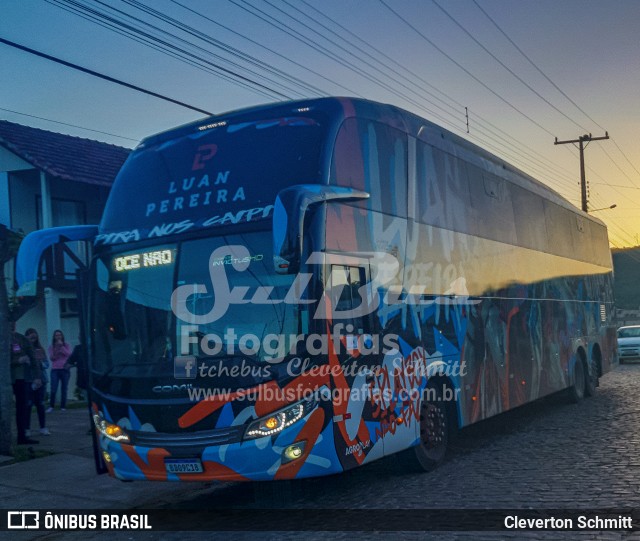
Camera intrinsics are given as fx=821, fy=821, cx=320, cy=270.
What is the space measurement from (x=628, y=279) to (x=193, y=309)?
84689 millimetres

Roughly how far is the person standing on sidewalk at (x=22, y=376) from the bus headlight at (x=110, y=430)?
4574mm

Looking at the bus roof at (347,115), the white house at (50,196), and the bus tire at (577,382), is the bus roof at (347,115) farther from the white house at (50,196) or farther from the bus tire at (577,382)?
the white house at (50,196)

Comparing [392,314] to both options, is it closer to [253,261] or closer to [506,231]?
[253,261]

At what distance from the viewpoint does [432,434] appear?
10.0m

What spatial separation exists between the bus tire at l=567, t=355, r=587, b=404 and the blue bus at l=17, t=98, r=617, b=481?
7187 mm

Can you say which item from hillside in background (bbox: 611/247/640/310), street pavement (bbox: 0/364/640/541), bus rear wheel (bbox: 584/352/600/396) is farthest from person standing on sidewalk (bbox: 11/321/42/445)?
hillside in background (bbox: 611/247/640/310)

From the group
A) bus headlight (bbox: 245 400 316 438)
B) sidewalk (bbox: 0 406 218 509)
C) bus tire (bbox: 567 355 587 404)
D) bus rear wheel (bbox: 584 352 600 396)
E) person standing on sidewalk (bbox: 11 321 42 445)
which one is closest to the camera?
bus headlight (bbox: 245 400 316 438)

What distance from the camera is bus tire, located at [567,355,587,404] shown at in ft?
56.3

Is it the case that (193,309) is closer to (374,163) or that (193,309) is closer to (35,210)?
(374,163)

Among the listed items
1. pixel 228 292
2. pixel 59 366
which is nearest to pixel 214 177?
pixel 228 292

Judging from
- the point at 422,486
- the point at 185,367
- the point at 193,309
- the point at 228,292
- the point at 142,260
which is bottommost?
the point at 422,486

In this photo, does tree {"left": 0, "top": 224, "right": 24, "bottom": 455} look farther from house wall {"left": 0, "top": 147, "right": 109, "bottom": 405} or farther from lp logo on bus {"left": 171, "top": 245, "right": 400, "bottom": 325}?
house wall {"left": 0, "top": 147, "right": 109, "bottom": 405}

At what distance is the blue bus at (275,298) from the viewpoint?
7.61m

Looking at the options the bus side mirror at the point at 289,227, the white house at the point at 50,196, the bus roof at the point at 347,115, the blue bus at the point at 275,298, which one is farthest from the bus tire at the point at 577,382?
the white house at the point at 50,196
